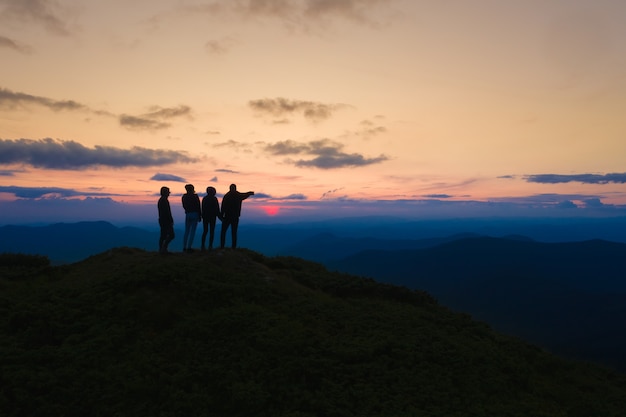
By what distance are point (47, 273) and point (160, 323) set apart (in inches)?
420

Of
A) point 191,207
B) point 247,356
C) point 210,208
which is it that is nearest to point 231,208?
point 210,208

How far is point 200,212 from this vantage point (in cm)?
2058

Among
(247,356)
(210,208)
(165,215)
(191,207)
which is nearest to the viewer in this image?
(247,356)

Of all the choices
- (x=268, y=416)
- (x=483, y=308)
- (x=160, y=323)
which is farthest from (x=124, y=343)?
(x=483, y=308)

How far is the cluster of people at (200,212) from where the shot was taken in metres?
20.1

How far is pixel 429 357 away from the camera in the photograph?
1320 cm

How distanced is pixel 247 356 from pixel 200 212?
10.3m

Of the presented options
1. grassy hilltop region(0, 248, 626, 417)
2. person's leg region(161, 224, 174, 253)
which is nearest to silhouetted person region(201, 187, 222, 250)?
person's leg region(161, 224, 174, 253)

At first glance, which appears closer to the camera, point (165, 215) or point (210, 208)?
point (165, 215)

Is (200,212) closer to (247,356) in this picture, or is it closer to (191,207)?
(191,207)

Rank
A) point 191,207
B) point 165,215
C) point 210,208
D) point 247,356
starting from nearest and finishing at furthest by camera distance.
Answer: point 247,356 < point 191,207 < point 165,215 < point 210,208

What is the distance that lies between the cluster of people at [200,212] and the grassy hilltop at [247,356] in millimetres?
2310

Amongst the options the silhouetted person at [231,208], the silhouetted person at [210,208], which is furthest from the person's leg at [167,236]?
the silhouetted person at [231,208]

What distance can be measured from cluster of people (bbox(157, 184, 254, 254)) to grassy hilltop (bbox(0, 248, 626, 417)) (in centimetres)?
231
